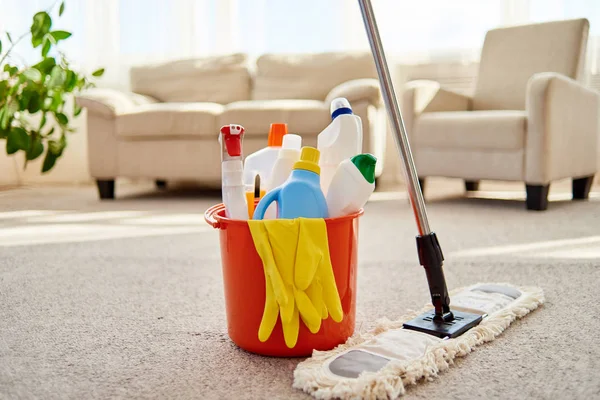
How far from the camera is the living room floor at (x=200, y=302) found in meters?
0.79

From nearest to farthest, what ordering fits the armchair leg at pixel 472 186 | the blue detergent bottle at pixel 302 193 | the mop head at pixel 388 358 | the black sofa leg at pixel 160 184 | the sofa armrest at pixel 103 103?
the mop head at pixel 388 358 < the blue detergent bottle at pixel 302 193 < the sofa armrest at pixel 103 103 < the armchair leg at pixel 472 186 < the black sofa leg at pixel 160 184

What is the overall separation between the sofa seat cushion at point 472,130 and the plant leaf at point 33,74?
1657 mm

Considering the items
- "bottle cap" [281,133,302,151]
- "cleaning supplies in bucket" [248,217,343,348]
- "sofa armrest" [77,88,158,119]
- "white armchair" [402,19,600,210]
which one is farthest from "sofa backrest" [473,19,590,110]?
"cleaning supplies in bucket" [248,217,343,348]

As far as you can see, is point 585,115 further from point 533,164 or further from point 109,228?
point 109,228

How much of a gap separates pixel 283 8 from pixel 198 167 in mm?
1287

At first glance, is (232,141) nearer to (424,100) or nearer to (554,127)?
(554,127)

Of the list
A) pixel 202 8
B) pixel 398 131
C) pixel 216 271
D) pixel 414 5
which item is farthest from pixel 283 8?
pixel 398 131

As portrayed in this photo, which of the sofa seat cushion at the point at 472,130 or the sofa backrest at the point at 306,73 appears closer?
the sofa seat cushion at the point at 472,130

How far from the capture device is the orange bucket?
33.5 inches

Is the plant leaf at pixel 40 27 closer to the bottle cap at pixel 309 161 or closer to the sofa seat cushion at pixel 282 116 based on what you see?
the sofa seat cushion at pixel 282 116

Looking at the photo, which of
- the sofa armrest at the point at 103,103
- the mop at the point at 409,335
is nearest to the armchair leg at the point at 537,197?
the mop at the point at 409,335

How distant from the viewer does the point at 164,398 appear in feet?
2.45

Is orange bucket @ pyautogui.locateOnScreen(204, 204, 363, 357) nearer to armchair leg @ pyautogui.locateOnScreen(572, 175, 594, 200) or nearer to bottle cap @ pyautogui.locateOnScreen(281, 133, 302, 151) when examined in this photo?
bottle cap @ pyautogui.locateOnScreen(281, 133, 302, 151)

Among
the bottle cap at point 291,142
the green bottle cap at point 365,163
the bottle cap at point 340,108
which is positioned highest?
the bottle cap at point 340,108
